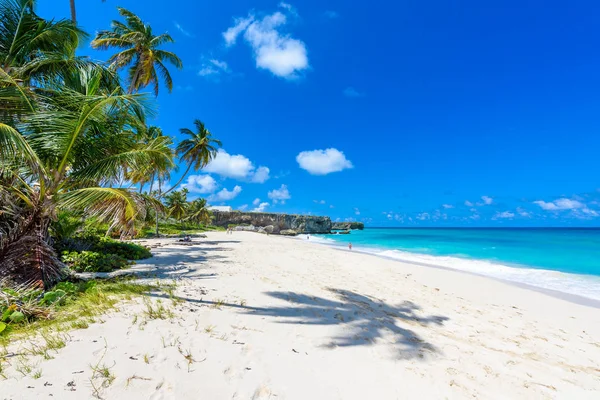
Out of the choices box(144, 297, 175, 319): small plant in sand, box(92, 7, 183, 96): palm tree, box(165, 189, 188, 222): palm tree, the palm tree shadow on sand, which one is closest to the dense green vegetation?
box(144, 297, 175, 319): small plant in sand

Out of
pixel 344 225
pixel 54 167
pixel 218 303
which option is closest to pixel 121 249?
pixel 54 167

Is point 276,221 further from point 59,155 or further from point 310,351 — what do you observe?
point 310,351

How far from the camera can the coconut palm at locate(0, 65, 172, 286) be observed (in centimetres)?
491

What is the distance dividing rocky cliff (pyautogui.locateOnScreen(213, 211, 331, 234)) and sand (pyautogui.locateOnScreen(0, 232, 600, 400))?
219ft

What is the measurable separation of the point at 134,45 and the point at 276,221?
64.1 m

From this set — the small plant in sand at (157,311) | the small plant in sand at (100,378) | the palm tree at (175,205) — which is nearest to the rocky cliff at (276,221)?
the palm tree at (175,205)

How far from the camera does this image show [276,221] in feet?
260

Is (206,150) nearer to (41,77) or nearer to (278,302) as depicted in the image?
(41,77)

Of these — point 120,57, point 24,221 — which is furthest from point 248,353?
point 120,57

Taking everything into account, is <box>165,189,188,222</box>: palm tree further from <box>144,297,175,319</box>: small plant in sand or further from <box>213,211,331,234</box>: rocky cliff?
<box>144,297,175,319</box>: small plant in sand

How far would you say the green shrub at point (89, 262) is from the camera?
704cm

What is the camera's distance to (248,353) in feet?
10.8

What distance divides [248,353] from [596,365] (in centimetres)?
577

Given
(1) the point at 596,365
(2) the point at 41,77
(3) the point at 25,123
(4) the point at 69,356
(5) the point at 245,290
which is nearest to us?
(4) the point at 69,356
